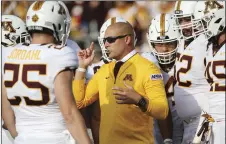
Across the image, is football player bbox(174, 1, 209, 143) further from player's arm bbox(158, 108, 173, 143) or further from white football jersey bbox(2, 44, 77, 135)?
white football jersey bbox(2, 44, 77, 135)

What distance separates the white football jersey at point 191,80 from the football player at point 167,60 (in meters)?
0.09

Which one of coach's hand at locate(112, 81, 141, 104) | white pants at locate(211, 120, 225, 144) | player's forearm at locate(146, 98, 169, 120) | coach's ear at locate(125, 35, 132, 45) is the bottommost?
white pants at locate(211, 120, 225, 144)

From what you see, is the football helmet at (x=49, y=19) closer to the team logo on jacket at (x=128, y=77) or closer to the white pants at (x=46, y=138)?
the team logo on jacket at (x=128, y=77)

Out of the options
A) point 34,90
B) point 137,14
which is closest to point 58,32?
point 34,90

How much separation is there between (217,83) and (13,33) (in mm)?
2478

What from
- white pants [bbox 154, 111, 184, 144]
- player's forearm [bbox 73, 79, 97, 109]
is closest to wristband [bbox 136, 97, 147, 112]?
player's forearm [bbox 73, 79, 97, 109]

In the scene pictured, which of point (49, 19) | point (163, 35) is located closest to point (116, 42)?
point (49, 19)

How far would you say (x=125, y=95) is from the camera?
169 inches

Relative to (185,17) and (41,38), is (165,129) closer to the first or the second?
(185,17)

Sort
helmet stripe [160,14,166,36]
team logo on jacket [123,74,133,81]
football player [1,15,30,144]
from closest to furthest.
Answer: team logo on jacket [123,74,133,81], helmet stripe [160,14,166,36], football player [1,15,30,144]

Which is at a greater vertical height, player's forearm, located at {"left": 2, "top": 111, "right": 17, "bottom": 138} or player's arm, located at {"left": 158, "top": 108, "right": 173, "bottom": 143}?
player's forearm, located at {"left": 2, "top": 111, "right": 17, "bottom": 138}

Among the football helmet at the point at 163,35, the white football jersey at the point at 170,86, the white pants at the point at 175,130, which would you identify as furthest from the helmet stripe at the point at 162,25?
the white pants at the point at 175,130

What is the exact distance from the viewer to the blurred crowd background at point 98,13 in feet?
34.3

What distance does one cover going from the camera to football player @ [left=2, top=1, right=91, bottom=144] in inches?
163
